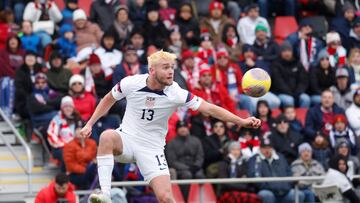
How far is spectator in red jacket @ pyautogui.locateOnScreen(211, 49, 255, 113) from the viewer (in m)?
22.2

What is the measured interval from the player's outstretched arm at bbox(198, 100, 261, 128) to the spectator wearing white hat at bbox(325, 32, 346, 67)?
→ 29.3 feet

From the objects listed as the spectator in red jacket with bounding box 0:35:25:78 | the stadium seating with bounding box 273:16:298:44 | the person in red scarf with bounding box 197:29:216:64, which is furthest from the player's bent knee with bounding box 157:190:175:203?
the stadium seating with bounding box 273:16:298:44

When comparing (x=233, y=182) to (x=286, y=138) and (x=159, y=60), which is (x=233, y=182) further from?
(x=159, y=60)

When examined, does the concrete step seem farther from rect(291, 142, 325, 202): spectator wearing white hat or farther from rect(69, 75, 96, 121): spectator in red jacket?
rect(291, 142, 325, 202): spectator wearing white hat

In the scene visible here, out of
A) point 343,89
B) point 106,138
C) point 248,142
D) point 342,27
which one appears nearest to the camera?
point 106,138

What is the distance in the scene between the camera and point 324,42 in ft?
80.1

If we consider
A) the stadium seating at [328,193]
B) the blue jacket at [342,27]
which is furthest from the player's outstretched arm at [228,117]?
the blue jacket at [342,27]

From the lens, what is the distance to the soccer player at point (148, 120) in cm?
1517

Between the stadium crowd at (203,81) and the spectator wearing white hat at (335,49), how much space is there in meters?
0.03

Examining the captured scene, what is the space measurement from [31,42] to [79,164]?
2814 millimetres

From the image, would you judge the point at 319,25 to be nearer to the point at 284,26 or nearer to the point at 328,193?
the point at 284,26

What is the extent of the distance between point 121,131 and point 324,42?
9.69 metres

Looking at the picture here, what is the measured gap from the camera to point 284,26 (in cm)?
2508

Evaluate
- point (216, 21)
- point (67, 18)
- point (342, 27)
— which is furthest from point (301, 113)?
point (67, 18)
